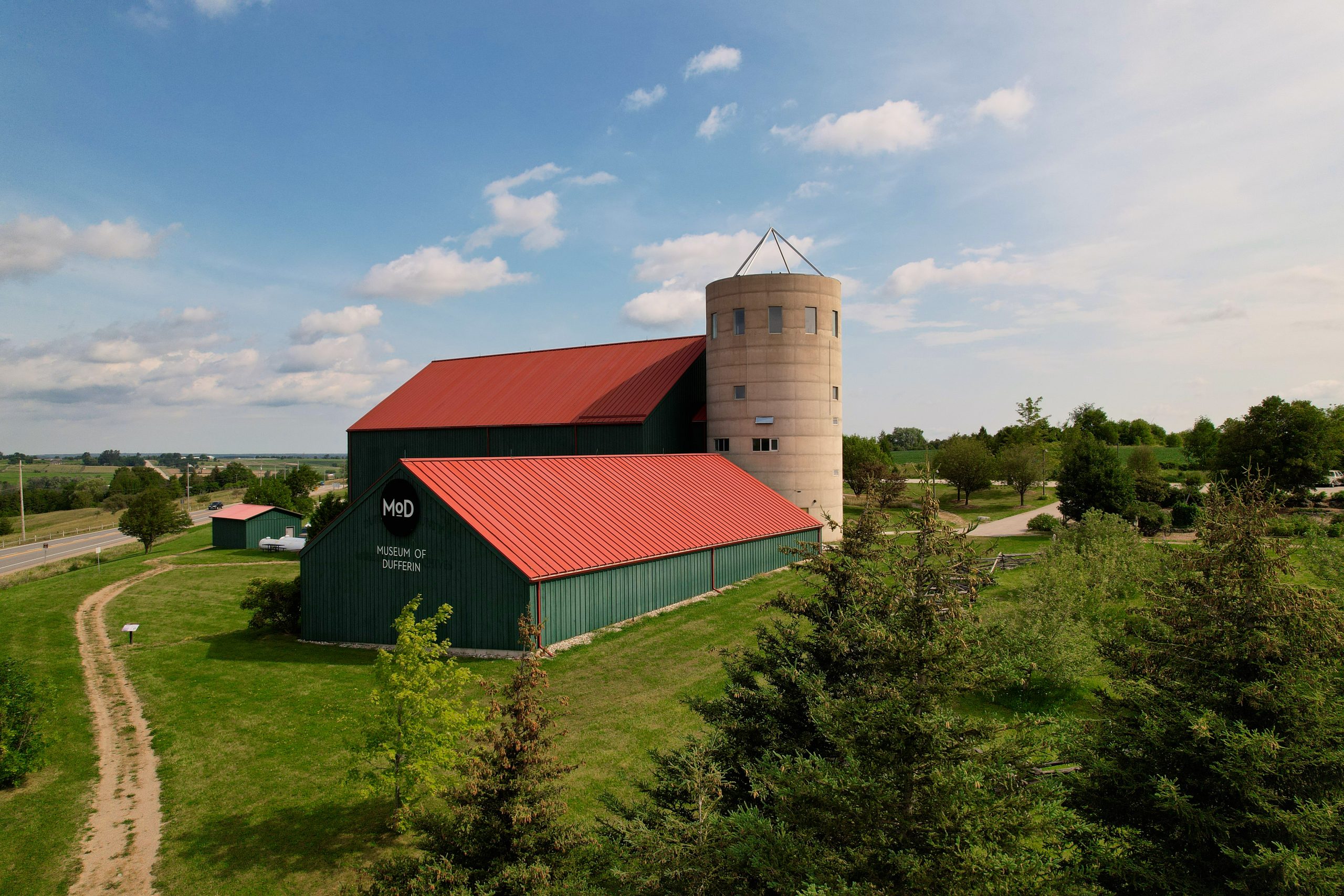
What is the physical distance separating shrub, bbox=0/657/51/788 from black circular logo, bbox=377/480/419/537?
370 inches

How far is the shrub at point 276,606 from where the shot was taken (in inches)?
986

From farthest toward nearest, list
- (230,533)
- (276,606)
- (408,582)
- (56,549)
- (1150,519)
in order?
(56,549)
(230,533)
(1150,519)
(276,606)
(408,582)

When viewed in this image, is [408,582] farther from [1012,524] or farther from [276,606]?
[1012,524]

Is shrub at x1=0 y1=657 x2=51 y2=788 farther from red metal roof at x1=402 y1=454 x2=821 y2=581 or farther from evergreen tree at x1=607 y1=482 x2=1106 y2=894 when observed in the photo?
evergreen tree at x1=607 y1=482 x2=1106 y2=894

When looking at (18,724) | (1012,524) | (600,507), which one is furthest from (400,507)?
(1012,524)

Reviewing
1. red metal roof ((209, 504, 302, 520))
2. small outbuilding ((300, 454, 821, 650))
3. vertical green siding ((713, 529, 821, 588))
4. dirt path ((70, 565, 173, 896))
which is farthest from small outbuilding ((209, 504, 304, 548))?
vertical green siding ((713, 529, 821, 588))

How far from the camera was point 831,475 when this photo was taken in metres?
42.2

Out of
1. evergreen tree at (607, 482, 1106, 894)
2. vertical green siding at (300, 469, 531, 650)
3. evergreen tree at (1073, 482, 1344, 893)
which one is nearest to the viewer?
evergreen tree at (607, 482, 1106, 894)

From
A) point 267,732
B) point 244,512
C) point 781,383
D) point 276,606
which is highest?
point 781,383

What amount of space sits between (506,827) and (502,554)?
13.4 metres

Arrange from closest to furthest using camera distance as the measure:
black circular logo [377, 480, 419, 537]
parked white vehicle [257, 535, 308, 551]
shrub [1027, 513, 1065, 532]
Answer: black circular logo [377, 480, 419, 537] → shrub [1027, 513, 1065, 532] → parked white vehicle [257, 535, 308, 551]

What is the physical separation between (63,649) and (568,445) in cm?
2560

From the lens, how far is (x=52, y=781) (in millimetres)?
13406

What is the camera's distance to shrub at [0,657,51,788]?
1309cm
